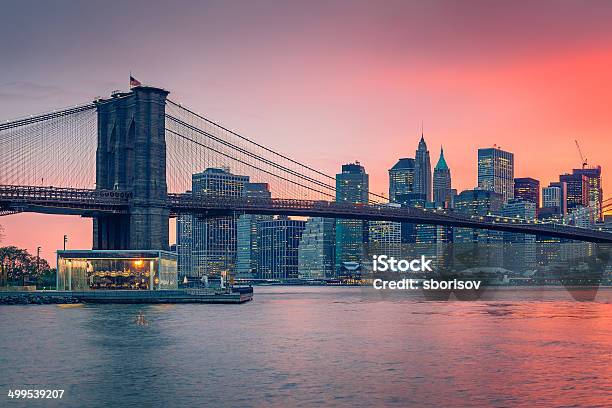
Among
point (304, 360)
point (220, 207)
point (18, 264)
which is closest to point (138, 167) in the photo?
point (220, 207)

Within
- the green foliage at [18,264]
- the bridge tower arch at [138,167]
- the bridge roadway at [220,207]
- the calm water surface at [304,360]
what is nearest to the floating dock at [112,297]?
the bridge tower arch at [138,167]

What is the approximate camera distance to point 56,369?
42.4m

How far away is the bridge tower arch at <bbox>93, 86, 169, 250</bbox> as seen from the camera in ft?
328

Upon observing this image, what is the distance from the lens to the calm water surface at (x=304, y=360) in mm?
35219

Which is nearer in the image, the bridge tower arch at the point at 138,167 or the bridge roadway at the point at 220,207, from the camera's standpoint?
the bridge roadway at the point at 220,207

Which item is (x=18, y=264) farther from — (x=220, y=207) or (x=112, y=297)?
(x=112, y=297)

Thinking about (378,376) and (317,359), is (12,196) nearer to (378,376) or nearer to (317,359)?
(317,359)

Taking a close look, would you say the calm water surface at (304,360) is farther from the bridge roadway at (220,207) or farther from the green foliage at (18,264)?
the green foliage at (18,264)

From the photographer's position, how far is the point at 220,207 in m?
108

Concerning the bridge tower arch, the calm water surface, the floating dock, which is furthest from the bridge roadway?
the calm water surface

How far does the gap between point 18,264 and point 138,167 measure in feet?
197

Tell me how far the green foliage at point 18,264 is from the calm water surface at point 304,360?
72486 millimetres

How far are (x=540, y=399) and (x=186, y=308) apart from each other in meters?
57.3

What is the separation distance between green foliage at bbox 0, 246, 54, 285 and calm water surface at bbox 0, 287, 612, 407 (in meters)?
72.5
